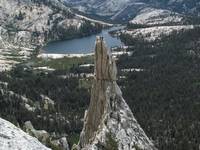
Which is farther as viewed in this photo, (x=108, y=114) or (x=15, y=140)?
(x=108, y=114)

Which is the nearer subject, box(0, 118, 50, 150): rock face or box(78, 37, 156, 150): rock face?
box(0, 118, 50, 150): rock face

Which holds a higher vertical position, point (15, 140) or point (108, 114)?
point (15, 140)

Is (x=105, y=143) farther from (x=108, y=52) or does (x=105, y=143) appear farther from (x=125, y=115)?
(x=108, y=52)

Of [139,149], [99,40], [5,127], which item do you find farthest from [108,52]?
[5,127]

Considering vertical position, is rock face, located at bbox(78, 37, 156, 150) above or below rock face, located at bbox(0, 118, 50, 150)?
below
